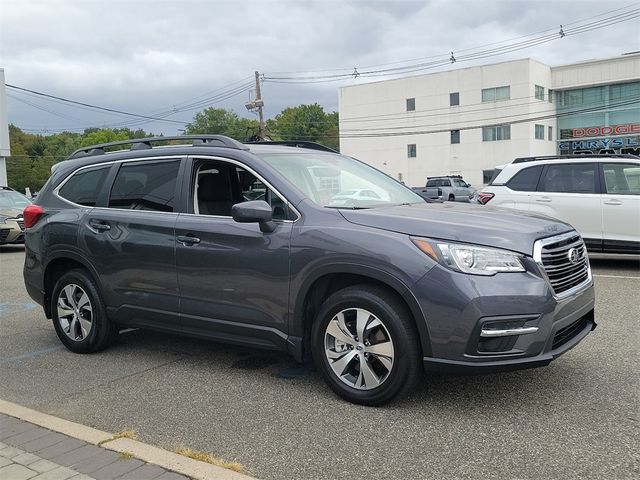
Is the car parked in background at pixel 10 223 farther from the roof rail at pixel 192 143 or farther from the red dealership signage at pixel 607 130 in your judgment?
the red dealership signage at pixel 607 130

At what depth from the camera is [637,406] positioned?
3.92m

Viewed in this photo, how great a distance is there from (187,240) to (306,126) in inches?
3915

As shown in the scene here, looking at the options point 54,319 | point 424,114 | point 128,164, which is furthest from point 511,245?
point 424,114

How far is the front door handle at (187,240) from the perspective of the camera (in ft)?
15.6

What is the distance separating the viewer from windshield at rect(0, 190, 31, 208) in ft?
53.4

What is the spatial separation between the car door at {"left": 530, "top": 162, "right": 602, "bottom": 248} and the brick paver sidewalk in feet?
27.2

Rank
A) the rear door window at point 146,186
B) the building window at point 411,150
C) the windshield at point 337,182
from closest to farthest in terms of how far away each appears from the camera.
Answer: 1. the windshield at point 337,182
2. the rear door window at point 146,186
3. the building window at point 411,150

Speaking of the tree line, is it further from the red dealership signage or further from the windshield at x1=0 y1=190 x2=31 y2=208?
the windshield at x1=0 y1=190 x2=31 y2=208

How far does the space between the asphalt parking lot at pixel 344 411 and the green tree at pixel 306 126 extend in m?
95.2

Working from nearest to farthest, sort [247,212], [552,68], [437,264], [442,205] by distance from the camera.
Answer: [437,264]
[247,212]
[442,205]
[552,68]

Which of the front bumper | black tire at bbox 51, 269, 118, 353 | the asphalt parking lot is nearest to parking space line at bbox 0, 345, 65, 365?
the asphalt parking lot

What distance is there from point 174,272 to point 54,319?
5.92ft

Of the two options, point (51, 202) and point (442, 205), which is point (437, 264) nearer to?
point (442, 205)

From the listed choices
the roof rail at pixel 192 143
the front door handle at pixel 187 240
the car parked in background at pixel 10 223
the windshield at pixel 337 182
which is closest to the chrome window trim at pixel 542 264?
the windshield at pixel 337 182
